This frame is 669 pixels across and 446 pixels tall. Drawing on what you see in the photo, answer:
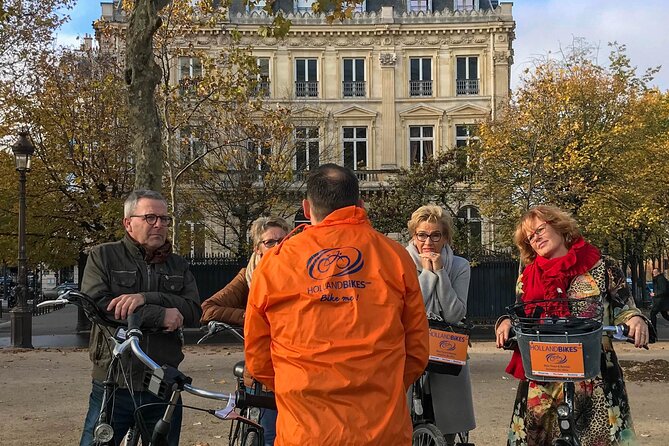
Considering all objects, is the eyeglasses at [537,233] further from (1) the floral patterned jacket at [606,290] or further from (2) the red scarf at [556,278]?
(1) the floral patterned jacket at [606,290]

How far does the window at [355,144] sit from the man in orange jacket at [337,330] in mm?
38947

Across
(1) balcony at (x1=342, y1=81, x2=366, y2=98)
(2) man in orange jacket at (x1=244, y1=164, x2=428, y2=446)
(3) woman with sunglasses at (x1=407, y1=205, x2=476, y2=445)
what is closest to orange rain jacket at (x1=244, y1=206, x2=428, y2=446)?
(2) man in orange jacket at (x1=244, y1=164, x2=428, y2=446)

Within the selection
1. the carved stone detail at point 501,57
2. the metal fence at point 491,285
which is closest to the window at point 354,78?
the carved stone detail at point 501,57

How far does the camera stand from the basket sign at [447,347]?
502cm

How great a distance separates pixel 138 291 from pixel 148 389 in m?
0.74

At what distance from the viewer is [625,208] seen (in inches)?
1188

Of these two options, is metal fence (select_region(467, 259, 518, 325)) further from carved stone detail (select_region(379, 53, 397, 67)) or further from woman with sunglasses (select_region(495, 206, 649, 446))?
carved stone detail (select_region(379, 53, 397, 67))

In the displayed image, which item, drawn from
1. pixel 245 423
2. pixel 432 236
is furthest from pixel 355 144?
pixel 245 423

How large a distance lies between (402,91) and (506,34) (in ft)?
20.9

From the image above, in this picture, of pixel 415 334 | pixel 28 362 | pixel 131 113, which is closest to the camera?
pixel 415 334

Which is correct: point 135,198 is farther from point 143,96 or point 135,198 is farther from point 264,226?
point 143,96

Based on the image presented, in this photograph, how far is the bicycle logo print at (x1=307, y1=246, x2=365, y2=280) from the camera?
2.83 meters

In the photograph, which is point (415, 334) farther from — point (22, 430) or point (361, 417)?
point (22, 430)

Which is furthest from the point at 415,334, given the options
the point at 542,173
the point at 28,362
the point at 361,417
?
the point at 542,173
